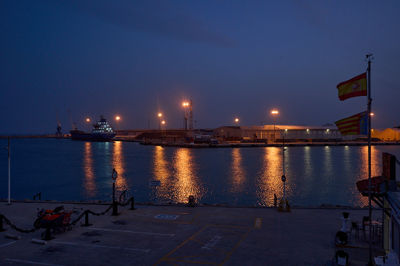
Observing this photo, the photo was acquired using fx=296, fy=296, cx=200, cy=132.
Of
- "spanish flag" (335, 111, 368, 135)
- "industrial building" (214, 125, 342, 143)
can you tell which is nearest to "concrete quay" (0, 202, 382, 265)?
"spanish flag" (335, 111, 368, 135)

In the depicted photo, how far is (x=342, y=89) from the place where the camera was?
13.6m

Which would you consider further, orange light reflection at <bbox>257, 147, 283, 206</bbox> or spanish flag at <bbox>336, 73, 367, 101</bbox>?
orange light reflection at <bbox>257, 147, 283, 206</bbox>

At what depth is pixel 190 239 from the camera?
15.3 meters

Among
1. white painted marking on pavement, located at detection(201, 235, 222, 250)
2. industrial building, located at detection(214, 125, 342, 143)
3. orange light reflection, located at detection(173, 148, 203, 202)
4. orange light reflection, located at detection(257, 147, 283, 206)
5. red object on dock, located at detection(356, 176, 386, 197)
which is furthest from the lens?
industrial building, located at detection(214, 125, 342, 143)

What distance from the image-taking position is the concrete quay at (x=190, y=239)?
1286 centimetres

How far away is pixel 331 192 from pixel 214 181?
19.1 metres

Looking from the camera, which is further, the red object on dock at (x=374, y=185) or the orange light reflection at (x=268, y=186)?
the orange light reflection at (x=268, y=186)

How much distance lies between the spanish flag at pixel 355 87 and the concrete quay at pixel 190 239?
6999 millimetres

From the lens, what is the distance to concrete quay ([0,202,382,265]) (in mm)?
12859

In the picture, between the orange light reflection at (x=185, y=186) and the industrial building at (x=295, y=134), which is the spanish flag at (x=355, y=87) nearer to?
the orange light reflection at (x=185, y=186)

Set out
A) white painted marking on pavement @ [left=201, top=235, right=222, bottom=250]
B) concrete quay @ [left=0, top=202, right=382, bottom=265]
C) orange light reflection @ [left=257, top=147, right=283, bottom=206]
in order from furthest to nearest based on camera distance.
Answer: orange light reflection @ [left=257, top=147, right=283, bottom=206], white painted marking on pavement @ [left=201, top=235, right=222, bottom=250], concrete quay @ [left=0, top=202, right=382, bottom=265]

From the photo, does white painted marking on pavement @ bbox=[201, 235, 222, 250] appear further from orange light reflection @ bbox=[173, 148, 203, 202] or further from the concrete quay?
orange light reflection @ bbox=[173, 148, 203, 202]

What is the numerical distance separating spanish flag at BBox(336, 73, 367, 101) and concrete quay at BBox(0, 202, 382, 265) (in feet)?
23.0

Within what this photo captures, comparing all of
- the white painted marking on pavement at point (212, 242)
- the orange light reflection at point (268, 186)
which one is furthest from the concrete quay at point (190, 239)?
the orange light reflection at point (268, 186)
